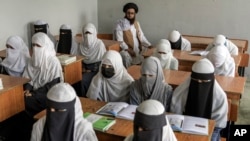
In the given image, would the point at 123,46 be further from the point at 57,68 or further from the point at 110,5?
the point at 57,68

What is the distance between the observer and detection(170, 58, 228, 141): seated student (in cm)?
277

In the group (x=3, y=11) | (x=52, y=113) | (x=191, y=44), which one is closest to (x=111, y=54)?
(x=52, y=113)

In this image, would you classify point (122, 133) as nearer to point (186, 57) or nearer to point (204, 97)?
point (204, 97)

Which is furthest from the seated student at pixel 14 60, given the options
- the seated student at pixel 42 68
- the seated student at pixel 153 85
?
the seated student at pixel 153 85

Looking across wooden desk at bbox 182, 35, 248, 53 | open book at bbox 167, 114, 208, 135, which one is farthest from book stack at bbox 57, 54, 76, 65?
wooden desk at bbox 182, 35, 248, 53

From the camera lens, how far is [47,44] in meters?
4.05

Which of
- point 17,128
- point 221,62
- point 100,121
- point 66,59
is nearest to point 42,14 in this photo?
point 66,59

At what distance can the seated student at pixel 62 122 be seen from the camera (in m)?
2.09

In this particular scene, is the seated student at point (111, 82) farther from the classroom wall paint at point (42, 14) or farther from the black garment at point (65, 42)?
the classroom wall paint at point (42, 14)

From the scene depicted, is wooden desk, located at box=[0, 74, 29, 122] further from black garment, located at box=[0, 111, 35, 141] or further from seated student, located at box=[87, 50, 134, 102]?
seated student, located at box=[87, 50, 134, 102]

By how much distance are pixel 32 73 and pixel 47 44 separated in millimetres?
399

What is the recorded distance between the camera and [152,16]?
7074mm

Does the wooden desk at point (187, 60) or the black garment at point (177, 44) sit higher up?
the black garment at point (177, 44)

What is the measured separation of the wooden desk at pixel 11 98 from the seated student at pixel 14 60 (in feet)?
2.51
